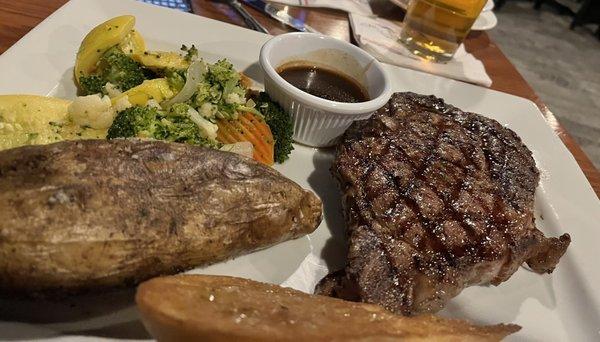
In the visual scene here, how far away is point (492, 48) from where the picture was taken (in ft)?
14.8

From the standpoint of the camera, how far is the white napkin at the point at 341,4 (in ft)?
13.2

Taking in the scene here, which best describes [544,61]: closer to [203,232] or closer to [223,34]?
[223,34]

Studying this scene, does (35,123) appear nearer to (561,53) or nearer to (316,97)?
(316,97)

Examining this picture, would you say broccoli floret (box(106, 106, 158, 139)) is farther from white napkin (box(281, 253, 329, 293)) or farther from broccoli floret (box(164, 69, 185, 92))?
white napkin (box(281, 253, 329, 293))

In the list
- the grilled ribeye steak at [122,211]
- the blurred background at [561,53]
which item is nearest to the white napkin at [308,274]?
the grilled ribeye steak at [122,211]

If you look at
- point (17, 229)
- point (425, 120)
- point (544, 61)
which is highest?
point (425, 120)

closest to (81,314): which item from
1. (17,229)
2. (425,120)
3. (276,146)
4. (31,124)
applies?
(17,229)

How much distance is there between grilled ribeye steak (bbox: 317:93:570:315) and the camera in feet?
6.55

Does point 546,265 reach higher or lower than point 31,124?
higher

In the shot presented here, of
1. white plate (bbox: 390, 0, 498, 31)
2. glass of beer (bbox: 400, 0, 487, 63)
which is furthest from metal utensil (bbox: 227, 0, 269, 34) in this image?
white plate (bbox: 390, 0, 498, 31)

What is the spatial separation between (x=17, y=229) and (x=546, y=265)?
222 centimetres

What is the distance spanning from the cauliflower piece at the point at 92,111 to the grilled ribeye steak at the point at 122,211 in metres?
0.64

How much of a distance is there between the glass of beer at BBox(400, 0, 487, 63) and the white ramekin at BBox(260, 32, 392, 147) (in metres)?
1.07

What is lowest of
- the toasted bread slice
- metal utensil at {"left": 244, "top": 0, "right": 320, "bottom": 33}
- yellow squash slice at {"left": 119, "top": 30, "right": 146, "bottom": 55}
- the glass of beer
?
yellow squash slice at {"left": 119, "top": 30, "right": 146, "bottom": 55}
